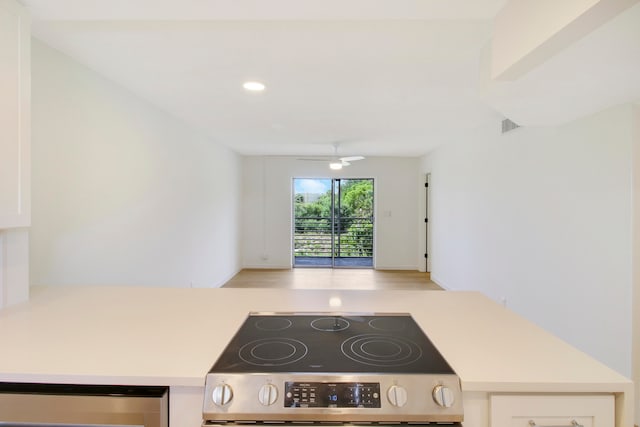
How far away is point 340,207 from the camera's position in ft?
23.2

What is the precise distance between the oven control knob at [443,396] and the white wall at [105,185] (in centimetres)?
218

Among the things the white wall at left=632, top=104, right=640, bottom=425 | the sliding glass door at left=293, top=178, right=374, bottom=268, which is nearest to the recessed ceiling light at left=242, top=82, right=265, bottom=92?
the white wall at left=632, top=104, right=640, bottom=425

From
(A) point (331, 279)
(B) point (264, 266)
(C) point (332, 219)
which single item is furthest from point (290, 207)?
(A) point (331, 279)

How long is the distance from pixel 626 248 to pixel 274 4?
8.25 ft

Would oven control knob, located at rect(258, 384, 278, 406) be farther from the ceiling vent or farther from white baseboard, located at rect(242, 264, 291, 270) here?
white baseboard, located at rect(242, 264, 291, 270)

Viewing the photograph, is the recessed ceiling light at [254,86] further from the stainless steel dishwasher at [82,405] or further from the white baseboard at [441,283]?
the white baseboard at [441,283]

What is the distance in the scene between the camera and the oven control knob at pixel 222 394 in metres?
0.84

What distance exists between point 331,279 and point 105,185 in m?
4.20

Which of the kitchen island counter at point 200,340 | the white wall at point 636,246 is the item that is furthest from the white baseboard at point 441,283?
the kitchen island counter at point 200,340

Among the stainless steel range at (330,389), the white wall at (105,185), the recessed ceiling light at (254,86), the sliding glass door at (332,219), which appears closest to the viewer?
the stainless steel range at (330,389)

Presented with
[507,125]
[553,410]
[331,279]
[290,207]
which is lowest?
[331,279]

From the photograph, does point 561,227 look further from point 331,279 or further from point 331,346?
point 331,279

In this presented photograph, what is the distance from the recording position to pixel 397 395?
85cm

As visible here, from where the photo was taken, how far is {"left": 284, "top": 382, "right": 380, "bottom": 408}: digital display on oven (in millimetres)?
843
